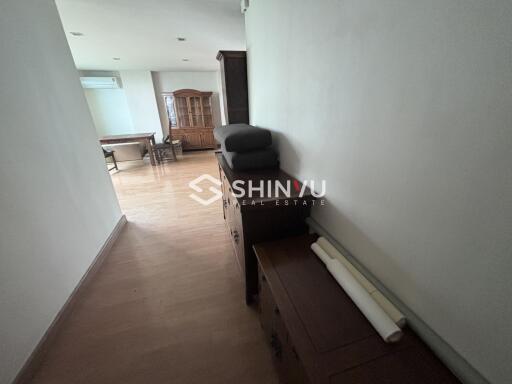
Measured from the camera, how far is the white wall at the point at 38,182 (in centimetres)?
108

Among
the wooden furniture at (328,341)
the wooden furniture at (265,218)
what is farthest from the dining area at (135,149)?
the wooden furniture at (328,341)

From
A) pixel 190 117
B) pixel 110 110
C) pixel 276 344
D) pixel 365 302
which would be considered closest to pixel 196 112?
pixel 190 117

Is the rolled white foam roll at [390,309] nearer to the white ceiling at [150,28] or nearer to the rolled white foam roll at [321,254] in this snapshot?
the rolled white foam roll at [321,254]

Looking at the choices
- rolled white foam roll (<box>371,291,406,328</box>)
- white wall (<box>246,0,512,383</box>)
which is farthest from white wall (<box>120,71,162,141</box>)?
rolled white foam roll (<box>371,291,406,328</box>)

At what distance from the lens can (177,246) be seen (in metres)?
2.04

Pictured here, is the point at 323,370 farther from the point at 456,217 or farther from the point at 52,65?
the point at 52,65

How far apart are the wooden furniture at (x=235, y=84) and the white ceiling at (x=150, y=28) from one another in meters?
0.56

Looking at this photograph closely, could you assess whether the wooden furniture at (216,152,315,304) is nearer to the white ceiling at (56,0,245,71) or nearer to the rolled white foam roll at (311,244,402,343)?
the rolled white foam roll at (311,244,402,343)

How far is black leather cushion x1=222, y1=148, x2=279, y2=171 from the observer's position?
1.53m

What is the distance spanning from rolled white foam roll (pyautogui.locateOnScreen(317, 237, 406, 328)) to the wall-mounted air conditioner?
7.63 meters

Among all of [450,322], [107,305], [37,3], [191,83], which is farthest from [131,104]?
[450,322]

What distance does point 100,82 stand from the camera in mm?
5859

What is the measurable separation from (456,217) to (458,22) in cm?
47

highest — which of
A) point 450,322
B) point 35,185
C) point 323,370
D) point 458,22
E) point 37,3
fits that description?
point 37,3
